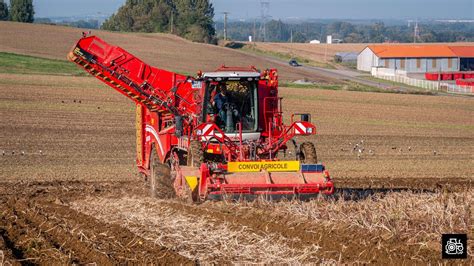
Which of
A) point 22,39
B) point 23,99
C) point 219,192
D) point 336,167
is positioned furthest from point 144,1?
point 219,192

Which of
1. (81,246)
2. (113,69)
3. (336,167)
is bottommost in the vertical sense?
(336,167)

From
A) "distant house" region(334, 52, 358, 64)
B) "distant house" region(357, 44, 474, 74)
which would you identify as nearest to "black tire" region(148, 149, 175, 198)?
"distant house" region(357, 44, 474, 74)

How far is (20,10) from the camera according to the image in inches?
4441

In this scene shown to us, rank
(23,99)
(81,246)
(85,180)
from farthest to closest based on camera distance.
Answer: (23,99), (85,180), (81,246)

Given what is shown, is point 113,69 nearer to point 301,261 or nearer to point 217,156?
point 217,156

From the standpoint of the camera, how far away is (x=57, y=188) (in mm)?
17375

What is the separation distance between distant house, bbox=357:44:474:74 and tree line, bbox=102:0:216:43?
21.5 m

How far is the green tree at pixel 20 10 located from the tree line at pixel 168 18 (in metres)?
14.3

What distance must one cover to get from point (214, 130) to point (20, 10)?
338 feet

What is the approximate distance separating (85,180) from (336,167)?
6582 millimetres

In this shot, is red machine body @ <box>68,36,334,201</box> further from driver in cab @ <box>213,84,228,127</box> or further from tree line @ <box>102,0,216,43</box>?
tree line @ <box>102,0,216,43</box>

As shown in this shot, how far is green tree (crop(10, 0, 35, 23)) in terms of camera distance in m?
112

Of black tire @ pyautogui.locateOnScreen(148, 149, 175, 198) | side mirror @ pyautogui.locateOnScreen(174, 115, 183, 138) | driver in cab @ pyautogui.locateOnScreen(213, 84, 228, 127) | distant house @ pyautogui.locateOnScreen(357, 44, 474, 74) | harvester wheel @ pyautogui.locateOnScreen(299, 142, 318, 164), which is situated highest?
driver in cab @ pyautogui.locateOnScreen(213, 84, 228, 127)

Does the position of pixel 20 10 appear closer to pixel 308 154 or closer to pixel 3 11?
pixel 3 11
